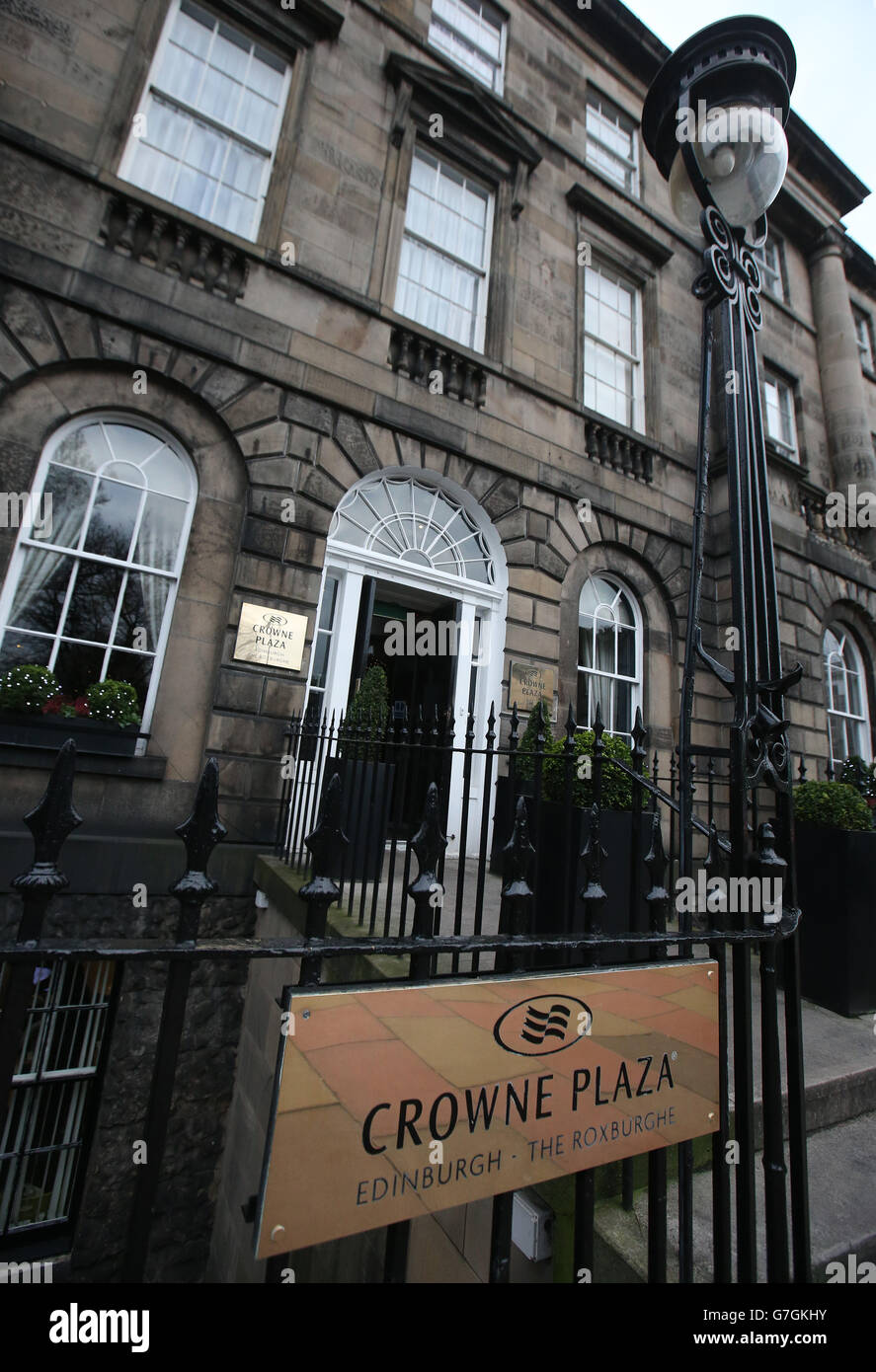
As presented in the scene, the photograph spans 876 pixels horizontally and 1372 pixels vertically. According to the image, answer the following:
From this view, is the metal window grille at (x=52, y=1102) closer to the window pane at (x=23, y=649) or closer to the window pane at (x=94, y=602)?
the window pane at (x=23, y=649)

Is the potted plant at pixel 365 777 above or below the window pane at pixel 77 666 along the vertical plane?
below

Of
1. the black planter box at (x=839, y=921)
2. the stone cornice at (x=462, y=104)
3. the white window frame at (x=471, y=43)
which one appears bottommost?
the black planter box at (x=839, y=921)

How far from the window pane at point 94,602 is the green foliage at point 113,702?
57cm

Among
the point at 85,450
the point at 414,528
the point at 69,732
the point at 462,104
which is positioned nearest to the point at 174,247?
the point at 85,450

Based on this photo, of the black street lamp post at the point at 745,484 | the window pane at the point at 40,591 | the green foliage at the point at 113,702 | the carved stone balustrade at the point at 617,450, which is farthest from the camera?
the carved stone balustrade at the point at 617,450

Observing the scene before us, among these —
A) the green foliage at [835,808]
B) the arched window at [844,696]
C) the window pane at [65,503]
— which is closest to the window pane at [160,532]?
the window pane at [65,503]

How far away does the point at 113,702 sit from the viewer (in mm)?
4730

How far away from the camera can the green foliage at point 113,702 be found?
469cm

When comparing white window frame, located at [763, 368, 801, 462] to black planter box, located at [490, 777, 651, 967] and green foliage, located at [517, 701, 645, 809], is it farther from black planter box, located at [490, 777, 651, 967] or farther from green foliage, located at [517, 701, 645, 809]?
black planter box, located at [490, 777, 651, 967]

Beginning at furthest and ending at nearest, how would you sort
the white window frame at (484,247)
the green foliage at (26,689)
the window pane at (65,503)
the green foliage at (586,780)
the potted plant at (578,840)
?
the white window frame at (484,247) < the window pane at (65,503) < the green foliage at (26,689) < the green foliage at (586,780) < the potted plant at (578,840)

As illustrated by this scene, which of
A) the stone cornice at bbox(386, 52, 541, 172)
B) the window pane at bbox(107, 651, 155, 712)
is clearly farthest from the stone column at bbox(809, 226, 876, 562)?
the window pane at bbox(107, 651, 155, 712)

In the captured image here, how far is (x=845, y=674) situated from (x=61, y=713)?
40.2 feet
